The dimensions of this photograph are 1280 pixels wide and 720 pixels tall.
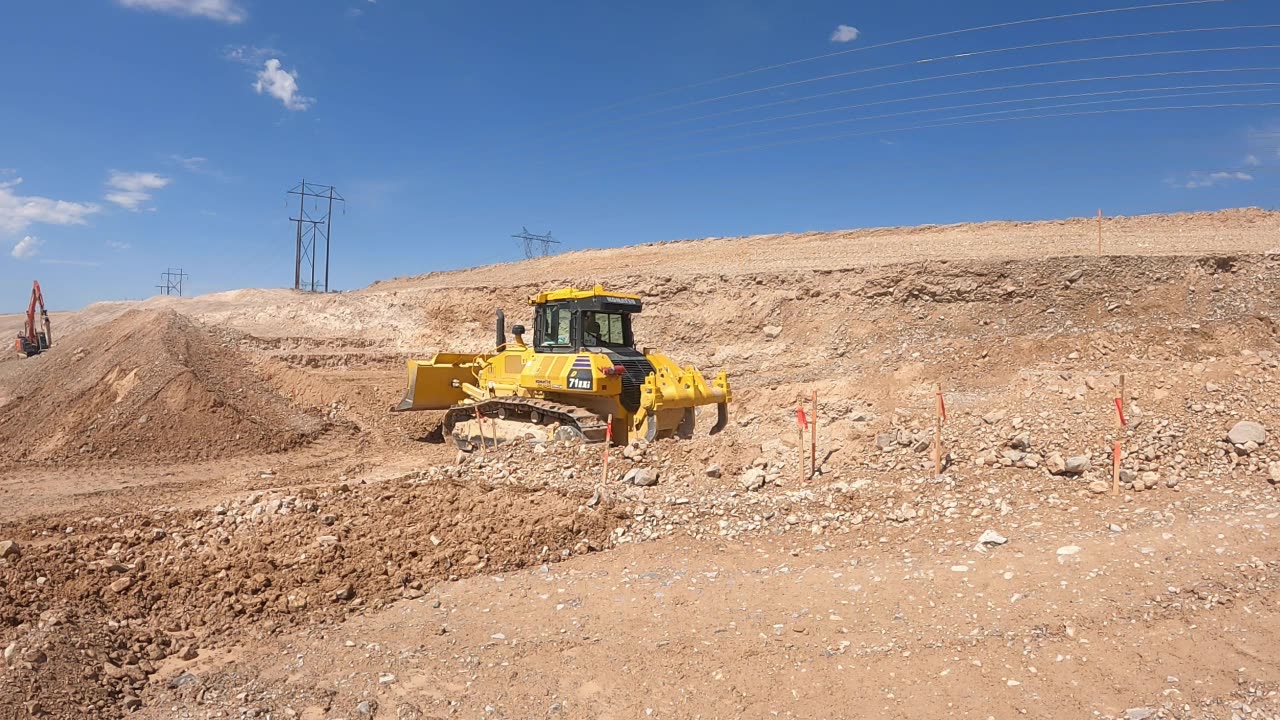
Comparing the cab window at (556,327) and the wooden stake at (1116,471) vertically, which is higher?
the cab window at (556,327)

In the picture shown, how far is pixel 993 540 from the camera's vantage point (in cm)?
588

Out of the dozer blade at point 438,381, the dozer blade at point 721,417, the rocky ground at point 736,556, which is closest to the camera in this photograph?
the rocky ground at point 736,556

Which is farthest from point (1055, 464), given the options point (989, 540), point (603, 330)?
point (603, 330)

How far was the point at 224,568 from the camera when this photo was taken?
6.22 metres

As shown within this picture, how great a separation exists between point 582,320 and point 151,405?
8.90 m

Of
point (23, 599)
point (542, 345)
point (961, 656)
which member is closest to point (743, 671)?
point (961, 656)

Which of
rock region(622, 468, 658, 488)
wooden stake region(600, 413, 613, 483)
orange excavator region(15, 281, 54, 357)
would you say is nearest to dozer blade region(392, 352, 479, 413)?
wooden stake region(600, 413, 613, 483)

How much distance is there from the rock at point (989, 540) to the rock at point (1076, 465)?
1.38 meters

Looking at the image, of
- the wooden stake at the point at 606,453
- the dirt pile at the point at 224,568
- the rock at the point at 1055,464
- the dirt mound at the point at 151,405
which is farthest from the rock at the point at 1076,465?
the dirt mound at the point at 151,405

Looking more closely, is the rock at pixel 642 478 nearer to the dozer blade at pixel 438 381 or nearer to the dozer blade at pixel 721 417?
the dozer blade at pixel 721 417

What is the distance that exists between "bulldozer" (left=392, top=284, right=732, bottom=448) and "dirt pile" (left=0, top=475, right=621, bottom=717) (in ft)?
8.31

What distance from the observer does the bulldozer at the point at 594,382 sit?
1043 cm

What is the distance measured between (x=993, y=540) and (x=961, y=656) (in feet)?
5.74

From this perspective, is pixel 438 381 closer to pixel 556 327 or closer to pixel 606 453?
pixel 556 327
